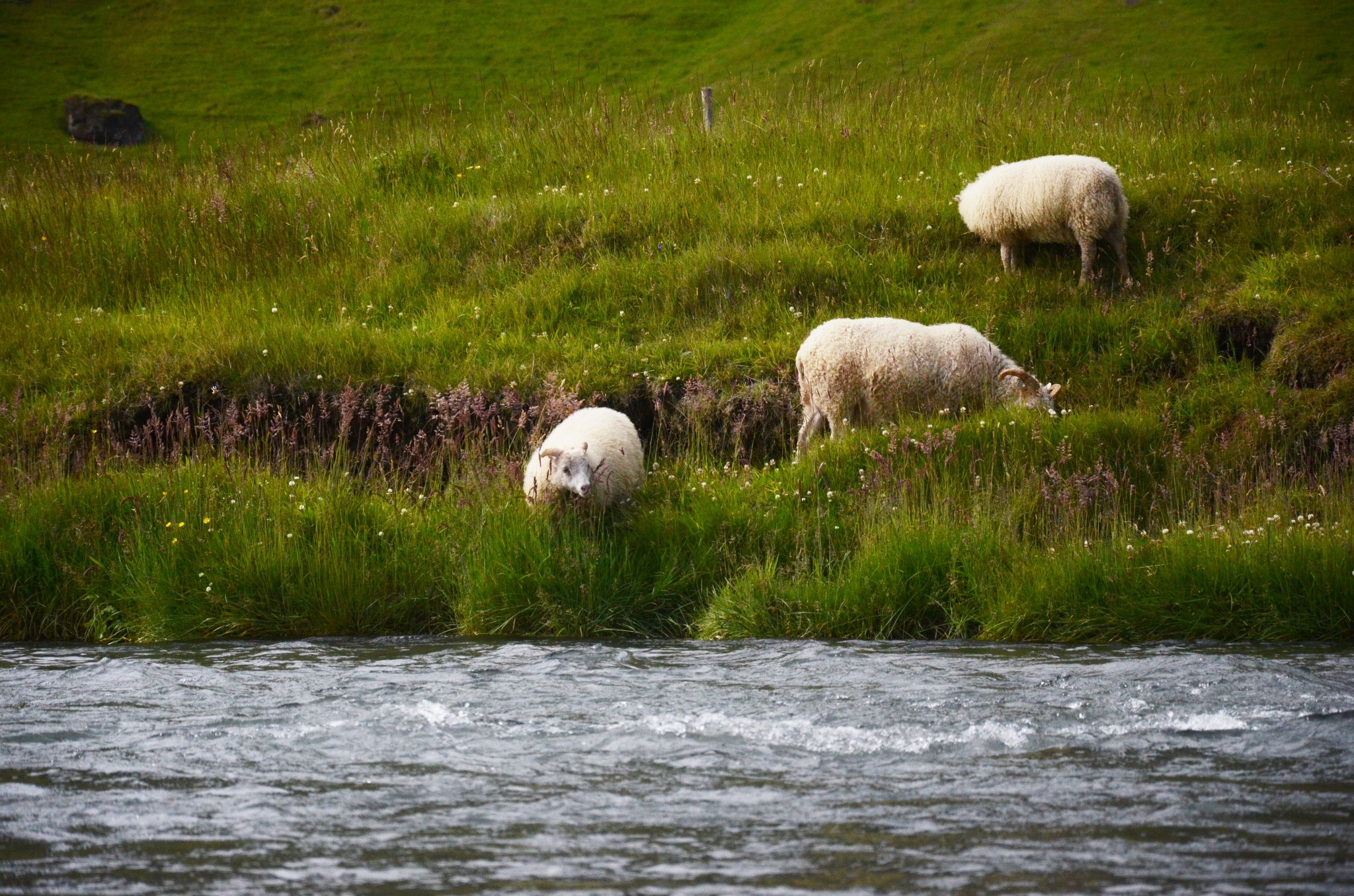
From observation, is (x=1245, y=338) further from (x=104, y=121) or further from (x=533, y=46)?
(x=533, y=46)

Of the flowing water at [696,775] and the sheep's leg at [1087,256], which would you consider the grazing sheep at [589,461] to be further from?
the sheep's leg at [1087,256]

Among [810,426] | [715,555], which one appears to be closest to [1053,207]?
[810,426]

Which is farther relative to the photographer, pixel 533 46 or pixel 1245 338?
pixel 533 46

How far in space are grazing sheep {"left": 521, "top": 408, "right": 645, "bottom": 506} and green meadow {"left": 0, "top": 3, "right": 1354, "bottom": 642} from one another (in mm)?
243

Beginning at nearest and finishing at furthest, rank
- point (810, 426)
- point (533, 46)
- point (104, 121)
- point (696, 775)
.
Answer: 1. point (696, 775)
2. point (810, 426)
3. point (104, 121)
4. point (533, 46)

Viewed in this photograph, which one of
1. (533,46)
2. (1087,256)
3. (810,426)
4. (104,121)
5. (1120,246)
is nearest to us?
(810,426)

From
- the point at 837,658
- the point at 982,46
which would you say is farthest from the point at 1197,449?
the point at 982,46

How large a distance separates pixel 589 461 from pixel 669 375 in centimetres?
305

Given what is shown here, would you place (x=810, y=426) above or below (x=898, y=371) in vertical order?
below

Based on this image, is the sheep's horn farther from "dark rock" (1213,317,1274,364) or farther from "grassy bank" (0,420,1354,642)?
"dark rock" (1213,317,1274,364)

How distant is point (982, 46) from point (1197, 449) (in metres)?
36.4

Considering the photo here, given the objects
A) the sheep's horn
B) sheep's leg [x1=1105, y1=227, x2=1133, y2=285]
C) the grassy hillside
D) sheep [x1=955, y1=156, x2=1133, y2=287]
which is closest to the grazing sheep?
the sheep's horn

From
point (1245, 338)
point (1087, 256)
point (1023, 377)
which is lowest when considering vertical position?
point (1023, 377)

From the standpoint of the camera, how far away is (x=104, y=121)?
4431cm
